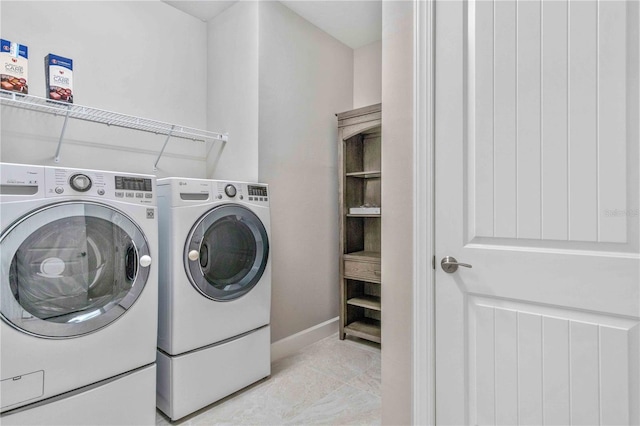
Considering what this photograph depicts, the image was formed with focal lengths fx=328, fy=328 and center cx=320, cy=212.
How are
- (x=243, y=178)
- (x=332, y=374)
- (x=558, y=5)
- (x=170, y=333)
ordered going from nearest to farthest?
1. (x=558, y=5)
2. (x=170, y=333)
3. (x=332, y=374)
4. (x=243, y=178)

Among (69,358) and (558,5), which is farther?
(69,358)

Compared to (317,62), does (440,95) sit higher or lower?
lower

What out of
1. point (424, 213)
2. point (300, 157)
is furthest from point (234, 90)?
point (424, 213)

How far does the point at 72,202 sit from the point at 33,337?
0.52 metres

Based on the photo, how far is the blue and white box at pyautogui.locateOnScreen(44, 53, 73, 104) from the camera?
1658mm

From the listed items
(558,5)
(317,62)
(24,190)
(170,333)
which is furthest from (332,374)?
(317,62)

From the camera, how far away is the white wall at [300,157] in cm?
232

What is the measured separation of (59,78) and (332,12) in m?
1.82

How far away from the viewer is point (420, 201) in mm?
1271

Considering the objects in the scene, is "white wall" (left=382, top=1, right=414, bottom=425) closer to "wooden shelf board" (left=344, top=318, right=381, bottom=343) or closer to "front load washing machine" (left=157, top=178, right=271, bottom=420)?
"front load washing machine" (left=157, top=178, right=271, bottom=420)

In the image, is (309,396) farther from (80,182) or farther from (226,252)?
(80,182)

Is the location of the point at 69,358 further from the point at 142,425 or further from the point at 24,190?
the point at 24,190

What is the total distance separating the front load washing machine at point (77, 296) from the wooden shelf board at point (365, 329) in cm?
149

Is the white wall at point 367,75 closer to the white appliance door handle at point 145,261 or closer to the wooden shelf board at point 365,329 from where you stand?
the wooden shelf board at point 365,329
